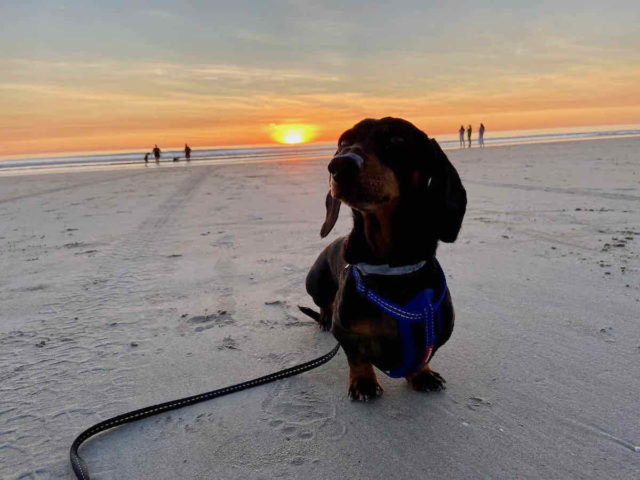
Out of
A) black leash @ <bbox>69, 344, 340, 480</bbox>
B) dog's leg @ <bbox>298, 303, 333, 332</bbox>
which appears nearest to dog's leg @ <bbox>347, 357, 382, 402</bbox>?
black leash @ <bbox>69, 344, 340, 480</bbox>

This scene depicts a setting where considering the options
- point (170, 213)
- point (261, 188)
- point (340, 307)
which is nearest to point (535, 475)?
point (340, 307)

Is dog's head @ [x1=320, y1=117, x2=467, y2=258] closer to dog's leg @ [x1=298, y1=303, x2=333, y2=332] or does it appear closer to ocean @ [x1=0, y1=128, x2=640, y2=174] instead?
dog's leg @ [x1=298, y1=303, x2=333, y2=332]

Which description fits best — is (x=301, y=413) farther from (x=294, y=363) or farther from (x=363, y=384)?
(x=294, y=363)

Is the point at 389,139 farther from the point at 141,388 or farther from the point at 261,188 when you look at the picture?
the point at 261,188

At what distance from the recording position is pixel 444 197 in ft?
6.57

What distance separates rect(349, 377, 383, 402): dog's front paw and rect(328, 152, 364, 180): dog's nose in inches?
43.4

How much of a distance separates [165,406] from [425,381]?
1.34 metres

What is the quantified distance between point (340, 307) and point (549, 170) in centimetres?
1200

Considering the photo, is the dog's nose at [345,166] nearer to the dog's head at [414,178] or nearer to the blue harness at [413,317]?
the dog's head at [414,178]

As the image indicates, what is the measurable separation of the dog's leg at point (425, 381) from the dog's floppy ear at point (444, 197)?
2.49 feet

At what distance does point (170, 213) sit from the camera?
27.0 feet

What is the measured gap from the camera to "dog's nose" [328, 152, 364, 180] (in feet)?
5.92

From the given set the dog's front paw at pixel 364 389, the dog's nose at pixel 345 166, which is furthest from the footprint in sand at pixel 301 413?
the dog's nose at pixel 345 166

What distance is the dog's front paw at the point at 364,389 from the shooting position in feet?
7.32
